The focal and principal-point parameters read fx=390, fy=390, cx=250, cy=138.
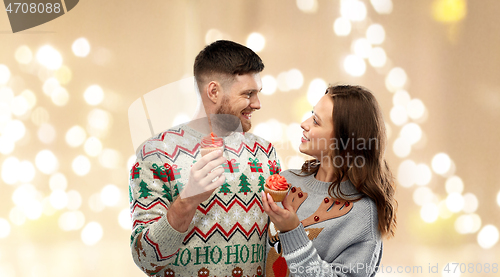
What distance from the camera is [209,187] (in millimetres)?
972

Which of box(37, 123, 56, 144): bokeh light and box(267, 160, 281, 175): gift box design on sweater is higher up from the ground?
box(37, 123, 56, 144): bokeh light

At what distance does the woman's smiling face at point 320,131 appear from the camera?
50.4 inches

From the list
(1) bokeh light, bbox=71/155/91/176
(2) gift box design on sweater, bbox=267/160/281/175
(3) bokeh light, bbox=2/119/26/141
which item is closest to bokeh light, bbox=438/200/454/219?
(2) gift box design on sweater, bbox=267/160/281/175

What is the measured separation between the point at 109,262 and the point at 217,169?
5.80 ft

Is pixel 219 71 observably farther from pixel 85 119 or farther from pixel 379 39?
pixel 379 39

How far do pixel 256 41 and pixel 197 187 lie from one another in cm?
165

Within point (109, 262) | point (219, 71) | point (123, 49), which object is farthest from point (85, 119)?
point (219, 71)

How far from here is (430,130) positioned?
2.45 metres

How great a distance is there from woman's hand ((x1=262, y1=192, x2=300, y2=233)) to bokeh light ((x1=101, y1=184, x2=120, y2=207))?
153cm

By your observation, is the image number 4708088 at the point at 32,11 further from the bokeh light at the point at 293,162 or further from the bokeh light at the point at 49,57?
the bokeh light at the point at 293,162

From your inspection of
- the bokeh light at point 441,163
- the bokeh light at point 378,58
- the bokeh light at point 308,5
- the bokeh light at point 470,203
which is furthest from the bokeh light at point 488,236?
the bokeh light at point 308,5

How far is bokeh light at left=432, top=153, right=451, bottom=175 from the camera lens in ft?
8.05

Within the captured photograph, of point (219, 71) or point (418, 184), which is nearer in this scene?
point (219, 71)

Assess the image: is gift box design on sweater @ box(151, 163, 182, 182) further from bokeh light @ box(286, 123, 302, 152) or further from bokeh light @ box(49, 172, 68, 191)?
bokeh light @ box(49, 172, 68, 191)
